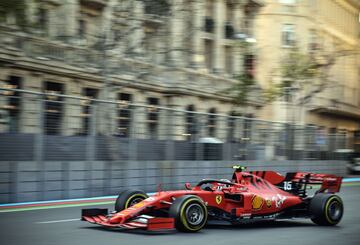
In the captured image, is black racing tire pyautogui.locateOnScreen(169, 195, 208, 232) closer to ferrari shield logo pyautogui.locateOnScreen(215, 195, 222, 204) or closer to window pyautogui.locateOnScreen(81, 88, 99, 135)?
ferrari shield logo pyautogui.locateOnScreen(215, 195, 222, 204)

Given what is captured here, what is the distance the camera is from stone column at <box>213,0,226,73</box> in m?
40.1

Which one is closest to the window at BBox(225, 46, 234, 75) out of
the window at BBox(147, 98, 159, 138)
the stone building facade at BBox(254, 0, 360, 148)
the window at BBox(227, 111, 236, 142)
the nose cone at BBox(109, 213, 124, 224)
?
the stone building facade at BBox(254, 0, 360, 148)

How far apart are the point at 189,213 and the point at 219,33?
31.4m

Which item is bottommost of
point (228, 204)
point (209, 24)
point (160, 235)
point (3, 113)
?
point (160, 235)

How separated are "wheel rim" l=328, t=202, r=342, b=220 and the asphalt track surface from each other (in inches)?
8.2

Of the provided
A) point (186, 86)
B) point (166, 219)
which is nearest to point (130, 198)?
point (166, 219)

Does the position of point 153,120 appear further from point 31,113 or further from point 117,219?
point 117,219

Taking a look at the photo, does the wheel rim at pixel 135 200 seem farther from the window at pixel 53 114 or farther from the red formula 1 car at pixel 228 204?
the window at pixel 53 114

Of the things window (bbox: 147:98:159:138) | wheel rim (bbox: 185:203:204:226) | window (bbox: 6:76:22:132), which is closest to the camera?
wheel rim (bbox: 185:203:204:226)

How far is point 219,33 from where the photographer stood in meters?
40.6

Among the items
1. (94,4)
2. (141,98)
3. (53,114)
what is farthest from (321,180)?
(141,98)

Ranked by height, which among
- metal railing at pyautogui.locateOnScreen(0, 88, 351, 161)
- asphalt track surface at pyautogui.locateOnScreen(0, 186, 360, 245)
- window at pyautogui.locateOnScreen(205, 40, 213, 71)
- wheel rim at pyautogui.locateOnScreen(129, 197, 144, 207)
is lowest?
asphalt track surface at pyautogui.locateOnScreen(0, 186, 360, 245)

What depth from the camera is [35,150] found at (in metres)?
→ 15.3

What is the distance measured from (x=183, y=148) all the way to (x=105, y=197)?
4313 millimetres
